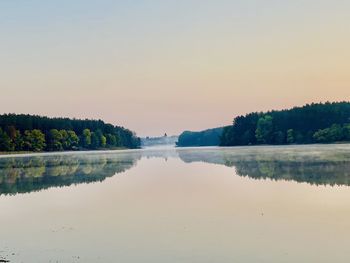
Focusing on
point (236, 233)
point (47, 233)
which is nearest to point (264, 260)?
point (236, 233)

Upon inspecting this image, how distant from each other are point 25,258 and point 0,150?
144559 millimetres

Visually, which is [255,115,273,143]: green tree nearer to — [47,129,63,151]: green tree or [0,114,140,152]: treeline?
[0,114,140,152]: treeline

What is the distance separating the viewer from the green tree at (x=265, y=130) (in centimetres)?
18138

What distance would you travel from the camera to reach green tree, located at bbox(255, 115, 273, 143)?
595 feet

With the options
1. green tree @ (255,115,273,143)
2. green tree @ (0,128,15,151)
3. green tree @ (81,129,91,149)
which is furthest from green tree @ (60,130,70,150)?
green tree @ (255,115,273,143)

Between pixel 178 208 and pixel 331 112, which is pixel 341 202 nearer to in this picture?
pixel 178 208

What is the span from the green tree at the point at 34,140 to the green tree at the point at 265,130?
81268mm

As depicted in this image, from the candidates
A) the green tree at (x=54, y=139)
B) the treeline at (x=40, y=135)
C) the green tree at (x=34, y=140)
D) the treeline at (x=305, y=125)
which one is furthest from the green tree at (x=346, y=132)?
the green tree at (x=34, y=140)

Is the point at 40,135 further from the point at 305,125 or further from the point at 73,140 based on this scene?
the point at 305,125

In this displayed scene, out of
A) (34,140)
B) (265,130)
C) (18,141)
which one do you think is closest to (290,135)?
(265,130)

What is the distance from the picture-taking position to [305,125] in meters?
171

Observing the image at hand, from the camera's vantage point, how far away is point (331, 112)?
167 meters

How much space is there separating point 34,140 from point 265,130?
3372 inches

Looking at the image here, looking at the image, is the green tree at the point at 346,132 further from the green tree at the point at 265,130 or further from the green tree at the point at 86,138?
the green tree at the point at 86,138
